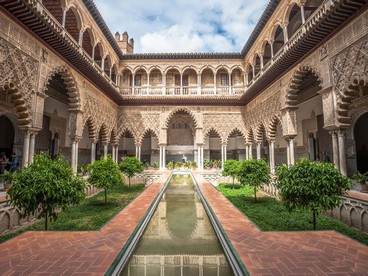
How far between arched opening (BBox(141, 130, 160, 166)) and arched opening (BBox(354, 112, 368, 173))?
16618 mm

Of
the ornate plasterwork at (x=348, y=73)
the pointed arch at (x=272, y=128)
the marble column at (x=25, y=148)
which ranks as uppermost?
the ornate plasterwork at (x=348, y=73)

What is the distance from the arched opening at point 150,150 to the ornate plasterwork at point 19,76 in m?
14.8

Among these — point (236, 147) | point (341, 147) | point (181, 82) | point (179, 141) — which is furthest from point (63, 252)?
point (236, 147)

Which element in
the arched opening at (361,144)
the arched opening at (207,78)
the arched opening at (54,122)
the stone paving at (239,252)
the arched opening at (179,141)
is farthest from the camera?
the arched opening at (179,141)

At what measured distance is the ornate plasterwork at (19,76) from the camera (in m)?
6.59

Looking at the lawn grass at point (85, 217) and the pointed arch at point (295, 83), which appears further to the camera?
the pointed arch at point (295, 83)

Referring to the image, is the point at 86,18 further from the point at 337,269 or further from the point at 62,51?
the point at 337,269

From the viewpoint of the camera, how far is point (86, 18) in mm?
11547

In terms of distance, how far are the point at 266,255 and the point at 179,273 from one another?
1.32 meters

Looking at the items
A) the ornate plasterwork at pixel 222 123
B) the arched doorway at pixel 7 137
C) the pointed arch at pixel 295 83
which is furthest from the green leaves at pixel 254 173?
the arched doorway at pixel 7 137

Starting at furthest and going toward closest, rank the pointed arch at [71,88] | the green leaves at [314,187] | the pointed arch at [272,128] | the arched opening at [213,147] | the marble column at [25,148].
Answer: the arched opening at [213,147], the pointed arch at [272,128], the pointed arch at [71,88], the marble column at [25,148], the green leaves at [314,187]

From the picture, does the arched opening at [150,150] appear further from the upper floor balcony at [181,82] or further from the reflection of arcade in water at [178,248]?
the reflection of arcade in water at [178,248]

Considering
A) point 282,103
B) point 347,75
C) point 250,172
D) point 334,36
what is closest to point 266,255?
point 250,172

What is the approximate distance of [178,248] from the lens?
3691 millimetres
